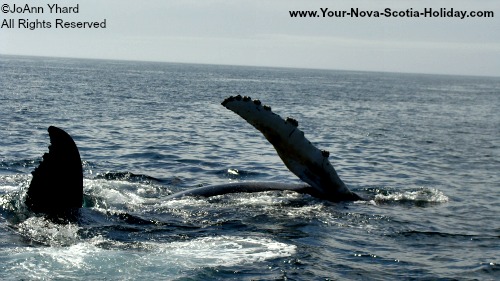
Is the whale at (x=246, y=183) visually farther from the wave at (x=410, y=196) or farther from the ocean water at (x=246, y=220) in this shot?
the wave at (x=410, y=196)

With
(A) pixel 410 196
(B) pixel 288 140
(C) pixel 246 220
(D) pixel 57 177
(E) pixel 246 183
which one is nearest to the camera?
(D) pixel 57 177

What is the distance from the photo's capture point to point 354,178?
62.0 feet

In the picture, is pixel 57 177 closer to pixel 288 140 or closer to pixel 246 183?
pixel 288 140

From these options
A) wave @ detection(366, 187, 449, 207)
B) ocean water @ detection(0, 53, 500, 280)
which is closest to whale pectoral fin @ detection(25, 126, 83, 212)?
ocean water @ detection(0, 53, 500, 280)

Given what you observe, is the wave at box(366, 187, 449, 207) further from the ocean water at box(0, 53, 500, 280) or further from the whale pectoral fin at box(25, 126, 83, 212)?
the whale pectoral fin at box(25, 126, 83, 212)

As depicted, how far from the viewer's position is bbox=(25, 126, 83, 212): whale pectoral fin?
10.1m

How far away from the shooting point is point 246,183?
14023 millimetres

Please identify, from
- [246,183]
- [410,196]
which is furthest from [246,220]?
[410,196]

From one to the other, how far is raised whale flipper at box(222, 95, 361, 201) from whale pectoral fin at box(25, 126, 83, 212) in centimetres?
299

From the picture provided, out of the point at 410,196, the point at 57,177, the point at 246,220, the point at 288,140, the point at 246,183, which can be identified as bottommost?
the point at 410,196

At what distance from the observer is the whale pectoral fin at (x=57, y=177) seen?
10.1 meters

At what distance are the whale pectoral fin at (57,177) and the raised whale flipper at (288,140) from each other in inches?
118

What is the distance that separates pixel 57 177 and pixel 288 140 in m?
4.30

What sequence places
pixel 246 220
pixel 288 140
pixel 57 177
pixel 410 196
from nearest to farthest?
1. pixel 57 177
2. pixel 246 220
3. pixel 288 140
4. pixel 410 196
